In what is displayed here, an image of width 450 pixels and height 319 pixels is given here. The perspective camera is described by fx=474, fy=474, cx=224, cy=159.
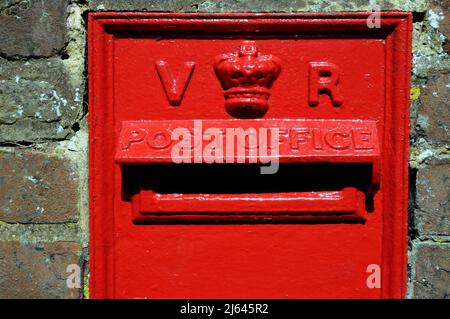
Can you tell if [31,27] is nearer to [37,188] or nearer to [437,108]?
[37,188]

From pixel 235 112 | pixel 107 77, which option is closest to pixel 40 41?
pixel 107 77

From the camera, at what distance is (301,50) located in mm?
822

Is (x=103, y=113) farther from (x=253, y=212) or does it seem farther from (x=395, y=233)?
(x=395, y=233)

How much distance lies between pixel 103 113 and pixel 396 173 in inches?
20.7

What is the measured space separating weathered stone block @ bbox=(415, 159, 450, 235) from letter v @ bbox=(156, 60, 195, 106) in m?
0.45

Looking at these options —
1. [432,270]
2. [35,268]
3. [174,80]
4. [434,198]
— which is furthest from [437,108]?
[35,268]

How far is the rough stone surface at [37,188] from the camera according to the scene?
0.84 metres

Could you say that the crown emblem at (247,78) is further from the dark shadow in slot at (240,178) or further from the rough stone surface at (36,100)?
the rough stone surface at (36,100)

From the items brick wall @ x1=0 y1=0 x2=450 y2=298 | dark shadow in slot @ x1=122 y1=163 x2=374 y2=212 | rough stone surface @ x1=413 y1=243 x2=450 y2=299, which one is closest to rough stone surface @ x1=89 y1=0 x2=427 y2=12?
brick wall @ x1=0 y1=0 x2=450 y2=298

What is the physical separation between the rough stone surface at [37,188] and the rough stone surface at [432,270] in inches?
24.9

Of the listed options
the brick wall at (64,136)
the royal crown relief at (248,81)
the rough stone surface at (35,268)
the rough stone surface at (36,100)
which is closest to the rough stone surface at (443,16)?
the brick wall at (64,136)

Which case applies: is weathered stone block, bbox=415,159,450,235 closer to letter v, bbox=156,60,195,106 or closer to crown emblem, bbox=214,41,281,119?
crown emblem, bbox=214,41,281,119

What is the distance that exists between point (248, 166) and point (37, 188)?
14.9 inches

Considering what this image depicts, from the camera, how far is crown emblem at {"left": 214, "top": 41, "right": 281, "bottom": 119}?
0.80 metres
